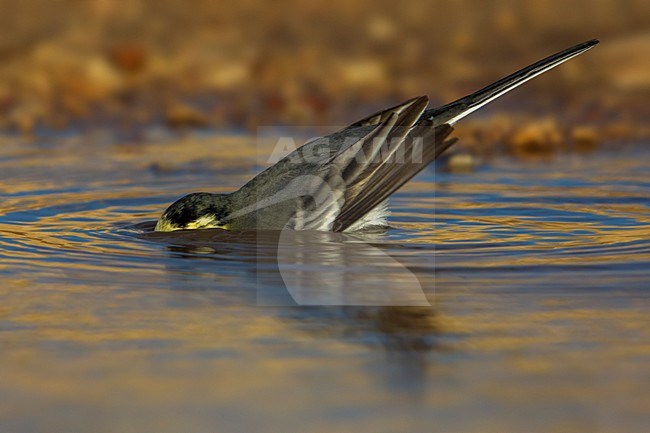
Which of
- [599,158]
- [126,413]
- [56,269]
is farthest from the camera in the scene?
[599,158]

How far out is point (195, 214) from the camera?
6387 mm

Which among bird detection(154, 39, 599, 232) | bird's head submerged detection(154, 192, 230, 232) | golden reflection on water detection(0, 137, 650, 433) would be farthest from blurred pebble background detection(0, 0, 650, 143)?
bird's head submerged detection(154, 192, 230, 232)

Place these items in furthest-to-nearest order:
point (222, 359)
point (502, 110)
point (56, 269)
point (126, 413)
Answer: point (502, 110) → point (56, 269) → point (222, 359) → point (126, 413)

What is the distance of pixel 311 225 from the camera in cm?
642

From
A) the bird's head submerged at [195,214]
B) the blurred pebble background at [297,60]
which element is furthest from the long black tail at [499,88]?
the blurred pebble background at [297,60]

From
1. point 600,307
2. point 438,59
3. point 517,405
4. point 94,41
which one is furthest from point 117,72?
point 517,405

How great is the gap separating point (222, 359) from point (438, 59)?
8485 mm

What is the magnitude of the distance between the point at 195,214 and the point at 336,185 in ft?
2.54

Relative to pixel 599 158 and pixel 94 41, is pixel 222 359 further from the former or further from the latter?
pixel 94 41

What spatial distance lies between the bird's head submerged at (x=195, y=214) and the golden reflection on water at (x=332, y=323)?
4.2 inches

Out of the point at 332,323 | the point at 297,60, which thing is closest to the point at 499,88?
the point at 332,323

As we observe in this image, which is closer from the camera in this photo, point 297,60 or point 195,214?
point 195,214

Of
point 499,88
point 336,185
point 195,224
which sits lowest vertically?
point 195,224

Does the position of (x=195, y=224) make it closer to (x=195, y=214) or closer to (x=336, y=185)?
(x=195, y=214)
